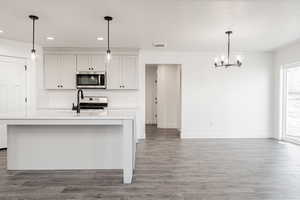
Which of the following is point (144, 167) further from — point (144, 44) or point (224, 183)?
point (144, 44)

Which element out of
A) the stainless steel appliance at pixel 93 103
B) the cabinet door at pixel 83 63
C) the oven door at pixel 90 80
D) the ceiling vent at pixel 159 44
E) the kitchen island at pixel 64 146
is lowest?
the kitchen island at pixel 64 146

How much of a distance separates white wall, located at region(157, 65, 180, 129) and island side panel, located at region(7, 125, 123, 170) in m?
4.78

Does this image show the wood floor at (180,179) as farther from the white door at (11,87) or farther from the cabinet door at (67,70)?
the cabinet door at (67,70)

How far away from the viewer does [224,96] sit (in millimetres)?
5824

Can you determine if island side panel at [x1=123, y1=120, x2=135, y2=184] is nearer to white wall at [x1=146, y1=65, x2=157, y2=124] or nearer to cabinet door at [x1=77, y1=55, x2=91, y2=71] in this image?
cabinet door at [x1=77, y1=55, x2=91, y2=71]

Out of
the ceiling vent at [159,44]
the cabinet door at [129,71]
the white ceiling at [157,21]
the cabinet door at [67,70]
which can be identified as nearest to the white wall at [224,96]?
the ceiling vent at [159,44]

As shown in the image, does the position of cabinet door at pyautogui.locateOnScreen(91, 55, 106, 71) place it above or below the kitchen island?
above

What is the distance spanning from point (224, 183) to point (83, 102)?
161 inches

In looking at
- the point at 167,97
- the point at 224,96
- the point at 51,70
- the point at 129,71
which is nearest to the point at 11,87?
the point at 51,70

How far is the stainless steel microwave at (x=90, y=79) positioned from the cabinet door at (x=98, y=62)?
0.18 m

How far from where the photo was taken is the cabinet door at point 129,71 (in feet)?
17.9

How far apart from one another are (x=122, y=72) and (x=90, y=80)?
89 cm

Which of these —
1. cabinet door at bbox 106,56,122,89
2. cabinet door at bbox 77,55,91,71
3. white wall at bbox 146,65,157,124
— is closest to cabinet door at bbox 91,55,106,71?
cabinet door at bbox 77,55,91,71

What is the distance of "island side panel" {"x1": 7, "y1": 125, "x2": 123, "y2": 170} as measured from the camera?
3.03m
